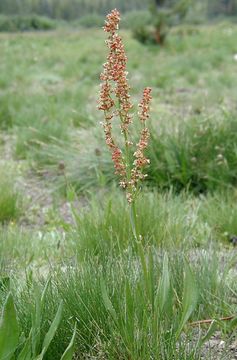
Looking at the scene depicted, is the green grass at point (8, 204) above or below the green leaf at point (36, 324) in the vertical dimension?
below

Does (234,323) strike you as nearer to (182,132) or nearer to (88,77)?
(182,132)

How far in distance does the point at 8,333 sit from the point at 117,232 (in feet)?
4.73

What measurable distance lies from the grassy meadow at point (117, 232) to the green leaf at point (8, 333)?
4 cm

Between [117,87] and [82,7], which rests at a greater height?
[82,7]

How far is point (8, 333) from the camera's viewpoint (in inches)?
62.6

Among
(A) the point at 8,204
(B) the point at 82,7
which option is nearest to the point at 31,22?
(B) the point at 82,7

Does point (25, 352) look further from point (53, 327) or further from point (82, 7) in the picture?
point (82, 7)

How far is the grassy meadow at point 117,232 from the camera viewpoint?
5.84 ft

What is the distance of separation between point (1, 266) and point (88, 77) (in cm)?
955

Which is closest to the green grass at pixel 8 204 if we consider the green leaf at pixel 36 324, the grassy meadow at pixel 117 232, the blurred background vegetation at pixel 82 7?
the grassy meadow at pixel 117 232

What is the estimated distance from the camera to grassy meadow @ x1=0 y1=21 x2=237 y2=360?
70.1 inches

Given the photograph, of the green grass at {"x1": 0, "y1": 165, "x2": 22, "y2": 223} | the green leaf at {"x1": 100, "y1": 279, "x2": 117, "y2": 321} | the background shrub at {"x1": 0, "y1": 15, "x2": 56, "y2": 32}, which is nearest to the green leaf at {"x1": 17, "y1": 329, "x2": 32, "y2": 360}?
the green leaf at {"x1": 100, "y1": 279, "x2": 117, "y2": 321}

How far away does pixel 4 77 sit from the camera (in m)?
10.5

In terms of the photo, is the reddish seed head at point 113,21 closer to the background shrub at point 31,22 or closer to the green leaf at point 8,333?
the green leaf at point 8,333
